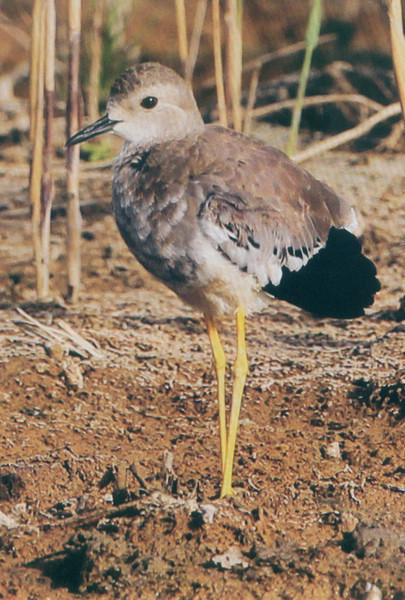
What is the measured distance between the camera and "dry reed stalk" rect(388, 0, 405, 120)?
382cm

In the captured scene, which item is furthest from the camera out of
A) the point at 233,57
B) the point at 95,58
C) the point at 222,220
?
the point at 95,58

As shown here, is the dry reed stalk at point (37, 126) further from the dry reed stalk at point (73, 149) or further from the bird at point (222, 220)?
the bird at point (222, 220)

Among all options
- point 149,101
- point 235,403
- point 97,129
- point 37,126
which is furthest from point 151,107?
point 235,403

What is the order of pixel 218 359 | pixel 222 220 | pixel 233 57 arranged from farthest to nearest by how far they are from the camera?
pixel 233 57, pixel 218 359, pixel 222 220

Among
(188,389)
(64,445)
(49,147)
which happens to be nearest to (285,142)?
(49,147)

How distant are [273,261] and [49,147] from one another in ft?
5.37

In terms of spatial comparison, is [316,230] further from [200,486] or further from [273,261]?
[200,486]

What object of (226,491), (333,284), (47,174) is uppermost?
(47,174)

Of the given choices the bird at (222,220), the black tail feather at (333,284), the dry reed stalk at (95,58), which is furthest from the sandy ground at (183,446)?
the dry reed stalk at (95,58)

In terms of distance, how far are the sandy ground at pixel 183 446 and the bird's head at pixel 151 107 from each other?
41.2 inches

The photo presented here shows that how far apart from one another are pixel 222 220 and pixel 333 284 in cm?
51

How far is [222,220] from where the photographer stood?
3.40 m

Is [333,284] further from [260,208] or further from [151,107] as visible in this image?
[151,107]

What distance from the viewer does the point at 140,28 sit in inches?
361
